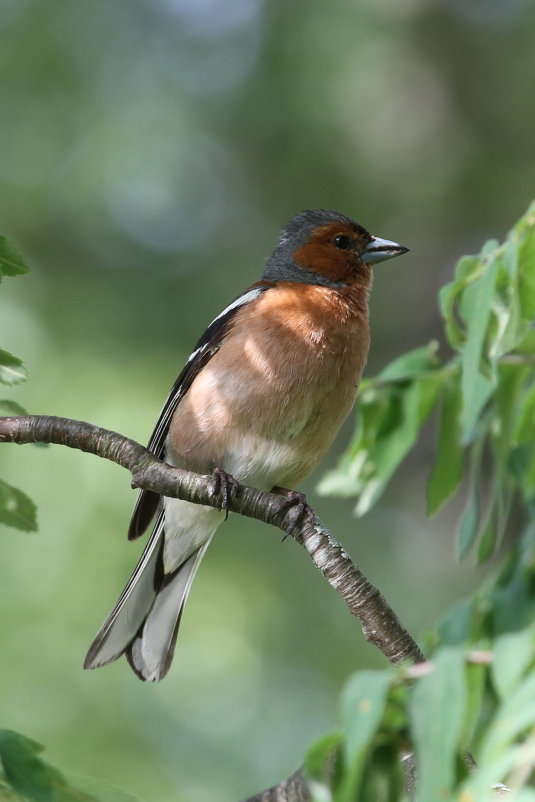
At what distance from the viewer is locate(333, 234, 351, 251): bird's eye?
5.44m

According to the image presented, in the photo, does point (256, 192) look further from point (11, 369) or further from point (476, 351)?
point (476, 351)

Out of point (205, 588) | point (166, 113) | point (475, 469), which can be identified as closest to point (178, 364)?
point (205, 588)

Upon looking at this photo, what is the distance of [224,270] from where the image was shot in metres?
10.6

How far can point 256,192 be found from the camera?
37.4ft

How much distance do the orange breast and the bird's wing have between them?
6.3 inches

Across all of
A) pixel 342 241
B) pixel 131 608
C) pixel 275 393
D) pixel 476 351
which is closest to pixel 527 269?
pixel 476 351

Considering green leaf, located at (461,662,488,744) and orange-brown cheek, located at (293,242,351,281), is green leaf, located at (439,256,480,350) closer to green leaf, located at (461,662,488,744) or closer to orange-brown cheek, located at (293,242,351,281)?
green leaf, located at (461,662,488,744)

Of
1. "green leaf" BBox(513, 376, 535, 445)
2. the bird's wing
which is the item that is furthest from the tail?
"green leaf" BBox(513, 376, 535, 445)

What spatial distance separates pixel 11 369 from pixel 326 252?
2.85 meters

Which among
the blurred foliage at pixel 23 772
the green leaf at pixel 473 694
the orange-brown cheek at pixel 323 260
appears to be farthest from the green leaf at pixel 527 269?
the orange-brown cheek at pixel 323 260

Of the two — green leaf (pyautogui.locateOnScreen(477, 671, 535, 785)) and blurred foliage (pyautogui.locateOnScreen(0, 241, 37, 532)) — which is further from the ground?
blurred foliage (pyautogui.locateOnScreen(0, 241, 37, 532))

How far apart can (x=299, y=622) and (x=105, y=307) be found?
12.4ft

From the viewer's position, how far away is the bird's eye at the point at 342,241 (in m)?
5.44

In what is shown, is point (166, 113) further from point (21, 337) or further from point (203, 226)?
point (21, 337)
